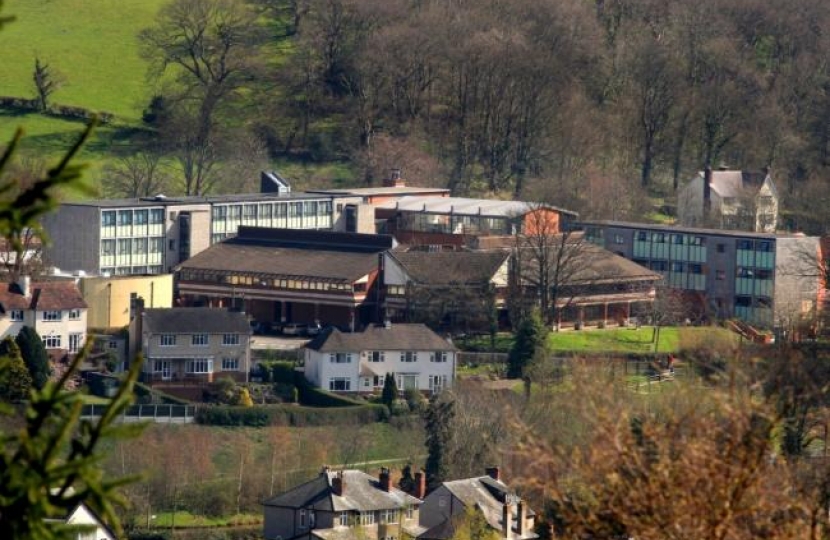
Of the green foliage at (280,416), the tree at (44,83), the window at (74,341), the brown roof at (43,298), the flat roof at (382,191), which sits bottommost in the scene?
the green foliage at (280,416)

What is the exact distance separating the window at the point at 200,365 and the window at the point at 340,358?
114 inches

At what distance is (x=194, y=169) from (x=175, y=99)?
510 centimetres

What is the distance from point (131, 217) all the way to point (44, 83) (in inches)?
832

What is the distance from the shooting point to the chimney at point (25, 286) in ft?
168

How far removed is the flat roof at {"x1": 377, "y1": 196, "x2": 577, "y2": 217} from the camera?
64.3 metres

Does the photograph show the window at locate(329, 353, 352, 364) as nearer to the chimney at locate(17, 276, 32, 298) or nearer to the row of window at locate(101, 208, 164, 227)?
the chimney at locate(17, 276, 32, 298)

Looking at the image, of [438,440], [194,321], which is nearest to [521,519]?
[438,440]

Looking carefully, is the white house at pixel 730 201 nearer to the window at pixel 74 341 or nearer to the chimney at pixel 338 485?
the window at pixel 74 341

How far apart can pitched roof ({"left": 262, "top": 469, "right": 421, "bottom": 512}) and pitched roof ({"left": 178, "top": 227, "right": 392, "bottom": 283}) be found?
1686cm

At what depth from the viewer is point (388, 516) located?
1516 inches

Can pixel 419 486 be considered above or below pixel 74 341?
below

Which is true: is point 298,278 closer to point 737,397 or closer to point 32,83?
point 32,83

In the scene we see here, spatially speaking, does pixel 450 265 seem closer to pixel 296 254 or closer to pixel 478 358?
pixel 296 254

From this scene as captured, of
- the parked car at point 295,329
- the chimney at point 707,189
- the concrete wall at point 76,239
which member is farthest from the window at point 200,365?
the chimney at point 707,189
